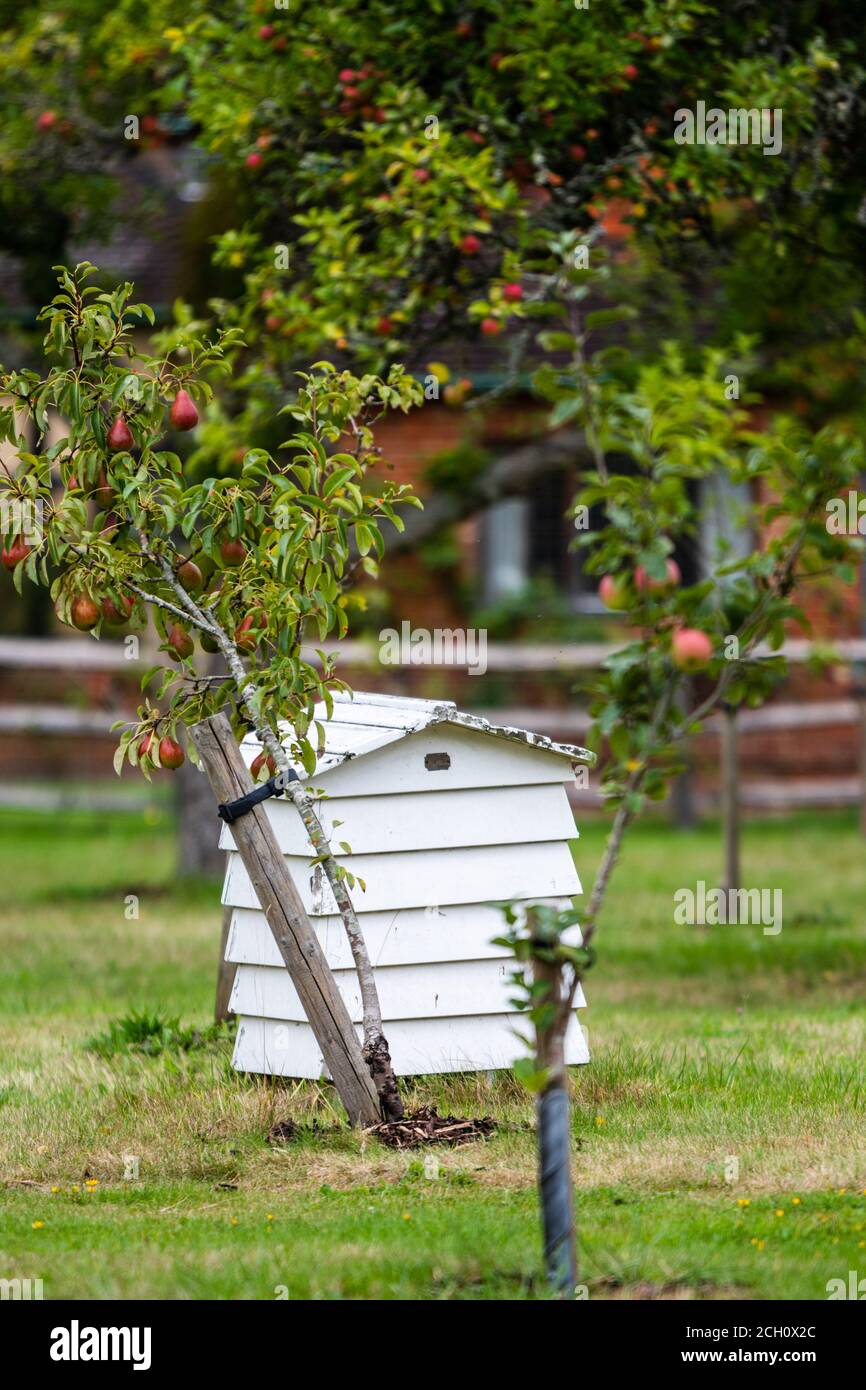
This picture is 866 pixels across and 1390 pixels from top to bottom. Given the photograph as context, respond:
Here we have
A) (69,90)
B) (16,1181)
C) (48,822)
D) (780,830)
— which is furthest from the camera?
(48,822)

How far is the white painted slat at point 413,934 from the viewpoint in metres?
5.71

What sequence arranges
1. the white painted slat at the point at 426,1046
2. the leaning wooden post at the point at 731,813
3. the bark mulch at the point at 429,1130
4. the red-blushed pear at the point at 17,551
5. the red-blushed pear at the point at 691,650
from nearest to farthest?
1. the red-blushed pear at the point at 691,650
2. the red-blushed pear at the point at 17,551
3. the bark mulch at the point at 429,1130
4. the white painted slat at the point at 426,1046
5. the leaning wooden post at the point at 731,813

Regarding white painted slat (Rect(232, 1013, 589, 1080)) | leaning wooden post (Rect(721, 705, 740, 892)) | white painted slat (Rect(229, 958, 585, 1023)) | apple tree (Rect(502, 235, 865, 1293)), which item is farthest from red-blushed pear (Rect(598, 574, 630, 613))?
leaning wooden post (Rect(721, 705, 740, 892))

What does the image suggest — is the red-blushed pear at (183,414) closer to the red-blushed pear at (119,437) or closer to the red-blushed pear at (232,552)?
the red-blushed pear at (119,437)

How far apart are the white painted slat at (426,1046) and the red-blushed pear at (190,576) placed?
143 centimetres

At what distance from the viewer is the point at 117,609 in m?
5.09

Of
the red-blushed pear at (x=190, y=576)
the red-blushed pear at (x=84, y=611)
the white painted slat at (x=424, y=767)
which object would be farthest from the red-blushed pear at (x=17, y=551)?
the white painted slat at (x=424, y=767)

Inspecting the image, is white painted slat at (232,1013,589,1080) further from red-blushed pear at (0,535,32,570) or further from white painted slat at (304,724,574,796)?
red-blushed pear at (0,535,32,570)

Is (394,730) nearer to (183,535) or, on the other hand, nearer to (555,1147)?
(183,535)

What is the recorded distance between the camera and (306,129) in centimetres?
858

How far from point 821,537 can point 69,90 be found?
8.16m

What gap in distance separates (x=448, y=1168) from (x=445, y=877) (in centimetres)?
107
